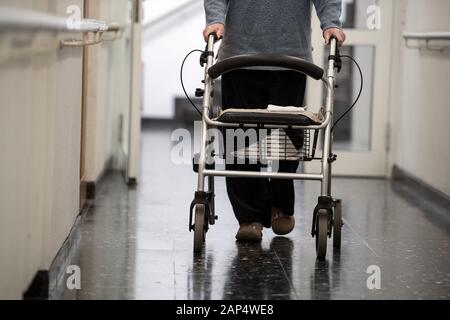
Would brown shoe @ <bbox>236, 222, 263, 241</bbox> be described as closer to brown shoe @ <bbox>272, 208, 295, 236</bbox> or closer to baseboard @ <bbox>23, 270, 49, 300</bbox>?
brown shoe @ <bbox>272, 208, 295, 236</bbox>

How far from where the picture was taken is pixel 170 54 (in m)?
9.15

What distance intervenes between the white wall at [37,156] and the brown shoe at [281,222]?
78cm

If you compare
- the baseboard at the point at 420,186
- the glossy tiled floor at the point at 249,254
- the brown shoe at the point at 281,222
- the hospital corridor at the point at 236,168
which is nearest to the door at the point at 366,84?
the hospital corridor at the point at 236,168

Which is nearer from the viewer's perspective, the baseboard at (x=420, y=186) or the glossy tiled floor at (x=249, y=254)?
the glossy tiled floor at (x=249, y=254)

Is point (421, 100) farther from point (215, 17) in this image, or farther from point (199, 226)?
point (199, 226)

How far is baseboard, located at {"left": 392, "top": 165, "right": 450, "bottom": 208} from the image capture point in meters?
4.57

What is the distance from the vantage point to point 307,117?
303 cm

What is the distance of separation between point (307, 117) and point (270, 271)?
523 mm

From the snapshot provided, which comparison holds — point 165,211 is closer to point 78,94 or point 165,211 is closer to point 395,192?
point 78,94

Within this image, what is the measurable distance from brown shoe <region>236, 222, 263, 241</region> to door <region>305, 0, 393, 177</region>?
7.52 feet

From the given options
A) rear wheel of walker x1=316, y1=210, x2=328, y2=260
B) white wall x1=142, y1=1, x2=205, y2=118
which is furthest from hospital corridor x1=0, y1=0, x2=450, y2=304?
white wall x1=142, y1=1, x2=205, y2=118

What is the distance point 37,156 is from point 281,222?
1.33 m

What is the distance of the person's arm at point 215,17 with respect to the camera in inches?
130

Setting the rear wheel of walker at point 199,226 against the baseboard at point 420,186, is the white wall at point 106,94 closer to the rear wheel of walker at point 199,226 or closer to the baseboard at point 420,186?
the rear wheel of walker at point 199,226
